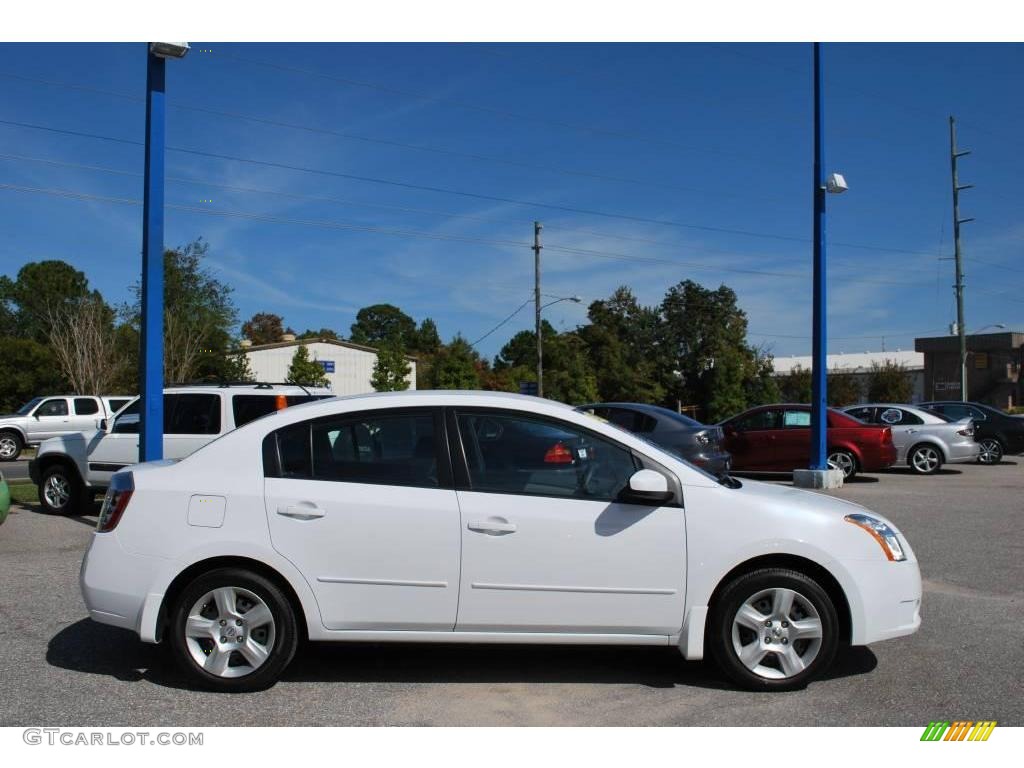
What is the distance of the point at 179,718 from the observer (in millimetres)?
4465

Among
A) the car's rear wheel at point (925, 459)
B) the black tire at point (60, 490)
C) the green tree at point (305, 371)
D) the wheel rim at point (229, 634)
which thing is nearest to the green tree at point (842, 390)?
the green tree at point (305, 371)

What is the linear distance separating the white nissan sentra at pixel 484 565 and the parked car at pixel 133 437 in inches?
271

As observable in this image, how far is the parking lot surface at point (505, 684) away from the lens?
451cm

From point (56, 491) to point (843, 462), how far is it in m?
13.3

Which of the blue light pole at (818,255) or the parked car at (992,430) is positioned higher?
the blue light pole at (818,255)

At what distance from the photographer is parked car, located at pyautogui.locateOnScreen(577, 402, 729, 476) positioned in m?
13.4

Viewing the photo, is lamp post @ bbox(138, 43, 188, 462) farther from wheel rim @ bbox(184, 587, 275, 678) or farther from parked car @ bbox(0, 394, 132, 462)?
parked car @ bbox(0, 394, 132, 462)

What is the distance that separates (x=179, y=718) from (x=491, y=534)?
1812 mm

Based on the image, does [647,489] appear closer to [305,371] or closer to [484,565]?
[484,565]

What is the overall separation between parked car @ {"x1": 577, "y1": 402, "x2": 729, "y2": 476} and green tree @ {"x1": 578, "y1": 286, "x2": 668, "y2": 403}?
48139 mm

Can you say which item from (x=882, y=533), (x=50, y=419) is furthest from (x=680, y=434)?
(x=50, y=419)

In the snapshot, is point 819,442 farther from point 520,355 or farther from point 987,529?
point 520,355

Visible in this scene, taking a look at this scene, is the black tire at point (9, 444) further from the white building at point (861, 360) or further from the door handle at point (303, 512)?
the white building at point (861, 360)

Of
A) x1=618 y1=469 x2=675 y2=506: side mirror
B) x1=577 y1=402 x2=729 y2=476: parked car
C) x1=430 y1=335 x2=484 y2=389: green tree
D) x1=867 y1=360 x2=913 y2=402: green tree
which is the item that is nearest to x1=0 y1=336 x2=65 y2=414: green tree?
x1=430 y1=335 x2=484 y2=389: green tree
